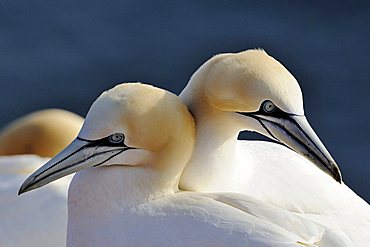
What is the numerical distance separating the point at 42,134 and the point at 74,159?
2316 mm

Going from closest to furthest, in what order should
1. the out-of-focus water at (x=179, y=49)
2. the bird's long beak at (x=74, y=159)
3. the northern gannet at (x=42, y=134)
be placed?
1. the bird's long beak at (x=74, y=159)
2. the northern gannet at (x=42, y=134)
3. the out-of-focus water at (x=179, y=49)

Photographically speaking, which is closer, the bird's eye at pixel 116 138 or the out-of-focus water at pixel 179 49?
the bird's eye at pixel 116 138

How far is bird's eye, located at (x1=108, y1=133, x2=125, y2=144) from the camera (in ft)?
14.4

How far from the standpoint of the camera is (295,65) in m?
8.38

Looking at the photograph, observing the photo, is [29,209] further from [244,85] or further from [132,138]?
[244,85]

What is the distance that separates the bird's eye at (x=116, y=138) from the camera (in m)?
4.39

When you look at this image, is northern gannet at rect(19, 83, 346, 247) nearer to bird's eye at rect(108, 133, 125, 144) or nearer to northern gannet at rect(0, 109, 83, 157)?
bird's eye at rect(108, 133, 125, 144)

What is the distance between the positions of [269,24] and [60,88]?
1336mm

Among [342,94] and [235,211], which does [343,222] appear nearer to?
[235,211]

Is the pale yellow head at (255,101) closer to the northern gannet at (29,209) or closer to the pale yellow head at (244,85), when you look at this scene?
the pale yellow head at (244,85)

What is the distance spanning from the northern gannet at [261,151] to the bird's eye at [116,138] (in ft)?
1.12

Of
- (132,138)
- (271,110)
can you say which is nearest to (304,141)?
(271,110)

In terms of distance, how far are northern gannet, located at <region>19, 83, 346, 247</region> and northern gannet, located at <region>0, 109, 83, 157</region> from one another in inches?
77.2

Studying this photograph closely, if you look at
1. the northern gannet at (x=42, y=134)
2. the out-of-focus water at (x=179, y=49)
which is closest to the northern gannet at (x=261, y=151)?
the northern gannet at (x=42, y=134)
